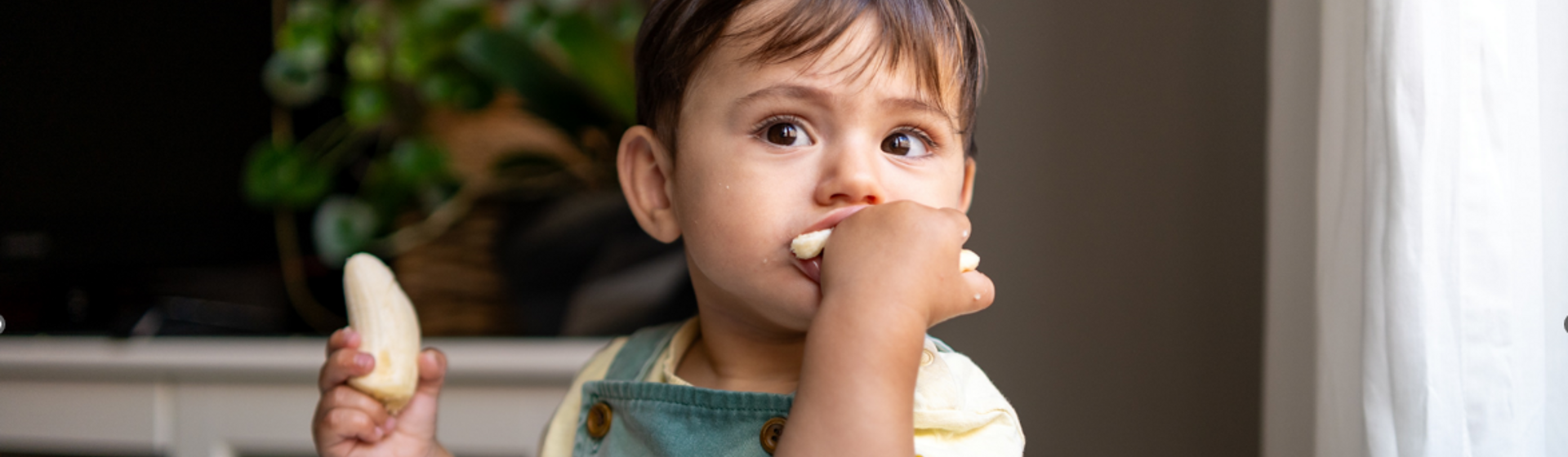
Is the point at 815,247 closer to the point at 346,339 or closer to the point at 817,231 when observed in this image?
the point at 817,231

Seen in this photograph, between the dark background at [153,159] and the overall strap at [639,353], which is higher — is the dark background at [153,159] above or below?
above

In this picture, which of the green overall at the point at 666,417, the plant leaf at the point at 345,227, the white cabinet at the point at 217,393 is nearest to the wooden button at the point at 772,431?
the green overall at the point at 666,417

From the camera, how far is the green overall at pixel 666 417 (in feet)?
1.69

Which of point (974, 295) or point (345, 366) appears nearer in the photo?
point (974, 295)

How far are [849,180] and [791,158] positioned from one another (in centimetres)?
4

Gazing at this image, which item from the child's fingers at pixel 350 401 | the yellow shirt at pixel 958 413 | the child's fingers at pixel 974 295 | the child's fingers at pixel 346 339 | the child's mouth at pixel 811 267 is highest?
the child's mouth at pixel 811 267

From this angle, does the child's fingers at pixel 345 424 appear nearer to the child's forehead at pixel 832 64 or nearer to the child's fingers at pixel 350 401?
the child's fingers at pixel 350 401

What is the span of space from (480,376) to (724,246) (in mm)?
603

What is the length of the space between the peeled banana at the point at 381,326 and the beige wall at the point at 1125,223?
0.47 metres

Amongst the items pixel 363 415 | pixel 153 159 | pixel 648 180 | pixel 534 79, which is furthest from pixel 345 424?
pixel 153 159

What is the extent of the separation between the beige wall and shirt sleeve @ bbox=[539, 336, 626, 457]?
340 mm

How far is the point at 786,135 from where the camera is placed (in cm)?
48

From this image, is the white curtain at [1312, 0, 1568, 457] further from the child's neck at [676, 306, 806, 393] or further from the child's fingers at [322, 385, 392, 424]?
the child's fingers at [322, 385, 392, 424]

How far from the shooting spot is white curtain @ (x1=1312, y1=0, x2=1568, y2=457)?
39 centimetres
